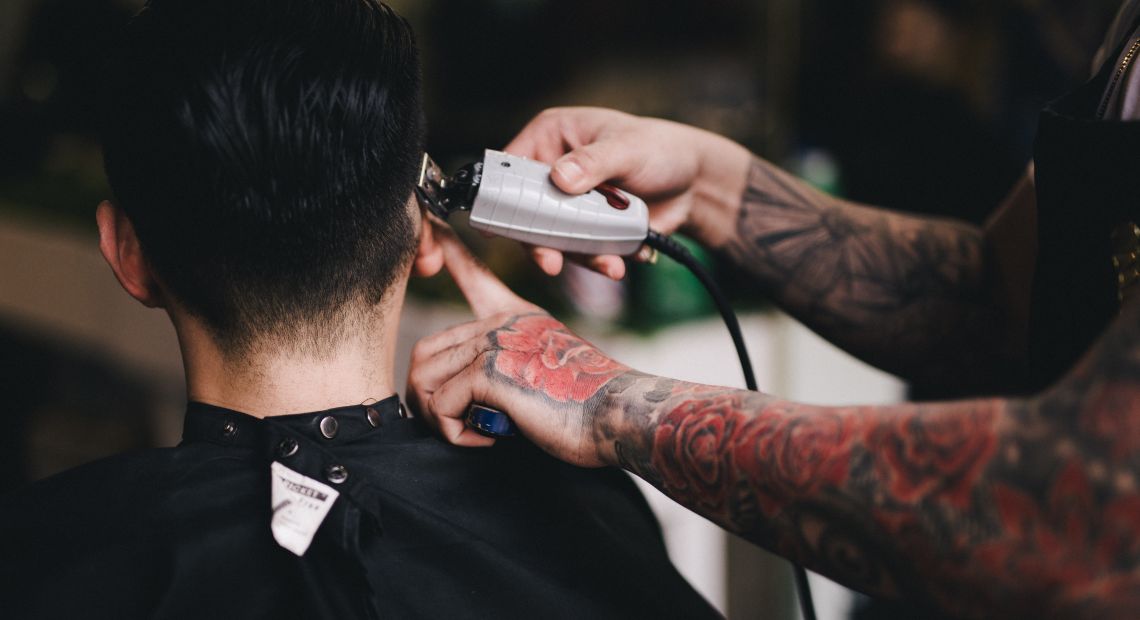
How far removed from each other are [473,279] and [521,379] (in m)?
0.21

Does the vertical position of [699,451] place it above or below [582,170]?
below

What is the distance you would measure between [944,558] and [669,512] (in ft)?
4.26

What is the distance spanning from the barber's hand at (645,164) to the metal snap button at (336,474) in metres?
0.36

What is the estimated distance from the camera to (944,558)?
64 centimetres

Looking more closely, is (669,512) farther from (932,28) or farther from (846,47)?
(932,28)

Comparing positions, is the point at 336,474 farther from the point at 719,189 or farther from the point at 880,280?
the point at 880,280

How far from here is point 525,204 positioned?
3.24 ft

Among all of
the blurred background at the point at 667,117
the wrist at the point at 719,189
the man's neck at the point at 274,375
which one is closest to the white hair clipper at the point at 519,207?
the man's neck at the point at 274,375

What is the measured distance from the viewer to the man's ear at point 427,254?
1076 millimetres

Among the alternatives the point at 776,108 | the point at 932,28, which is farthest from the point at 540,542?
the point at 932,28

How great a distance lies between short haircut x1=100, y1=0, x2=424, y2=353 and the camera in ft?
2.76

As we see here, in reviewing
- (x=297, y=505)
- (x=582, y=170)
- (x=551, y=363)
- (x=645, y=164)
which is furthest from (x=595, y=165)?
(x=297, y=505)

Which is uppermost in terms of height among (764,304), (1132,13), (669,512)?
(1132,13)

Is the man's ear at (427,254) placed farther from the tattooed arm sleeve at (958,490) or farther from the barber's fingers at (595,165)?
the tattooed arm sleeve at (958,490)
